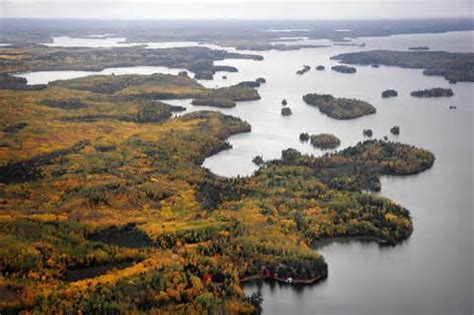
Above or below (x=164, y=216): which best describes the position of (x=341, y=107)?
above

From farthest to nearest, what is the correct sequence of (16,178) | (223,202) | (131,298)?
1. (16,178)
2. (223,202)
3. (131,298)

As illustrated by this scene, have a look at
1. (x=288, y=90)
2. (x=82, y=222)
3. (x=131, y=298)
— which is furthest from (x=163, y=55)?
(x=131, y=298)

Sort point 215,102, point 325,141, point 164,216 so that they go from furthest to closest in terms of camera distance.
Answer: point 215,102 → point 325,141 → point 164,216

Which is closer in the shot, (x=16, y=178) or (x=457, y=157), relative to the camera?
(x=16, y=178)

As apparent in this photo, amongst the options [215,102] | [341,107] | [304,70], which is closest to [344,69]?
[304,70]

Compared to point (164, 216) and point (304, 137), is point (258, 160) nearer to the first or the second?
point (304, 137)

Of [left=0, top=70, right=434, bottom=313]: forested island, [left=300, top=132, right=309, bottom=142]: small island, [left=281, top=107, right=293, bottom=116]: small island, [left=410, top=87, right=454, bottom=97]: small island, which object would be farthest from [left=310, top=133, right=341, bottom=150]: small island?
[left=410, top=87, right=454, bottom=97]: small island

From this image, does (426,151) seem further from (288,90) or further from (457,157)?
(288,90)
